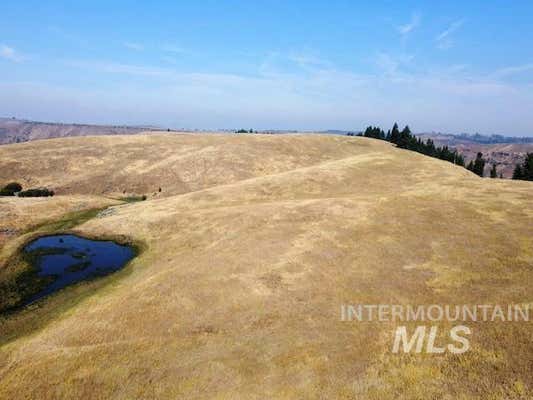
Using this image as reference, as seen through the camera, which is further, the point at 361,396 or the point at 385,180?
the point at 385,180

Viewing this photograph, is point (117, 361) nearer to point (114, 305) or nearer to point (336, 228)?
point (114, 305)

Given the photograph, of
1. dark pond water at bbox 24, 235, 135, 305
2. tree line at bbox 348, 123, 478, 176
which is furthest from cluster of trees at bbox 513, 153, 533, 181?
dark pond water at bbox 24, 235, 135, 305

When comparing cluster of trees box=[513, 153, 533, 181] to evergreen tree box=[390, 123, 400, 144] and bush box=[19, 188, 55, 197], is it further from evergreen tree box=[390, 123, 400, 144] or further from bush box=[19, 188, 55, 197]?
bush box=[19, 188, 55, 197]

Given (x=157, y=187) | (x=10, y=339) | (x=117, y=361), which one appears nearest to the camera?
(x=117, y=361)

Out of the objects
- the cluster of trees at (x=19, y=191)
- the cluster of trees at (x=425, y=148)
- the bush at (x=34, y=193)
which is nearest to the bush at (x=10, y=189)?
the cluster of trees at (x=19, y=191)

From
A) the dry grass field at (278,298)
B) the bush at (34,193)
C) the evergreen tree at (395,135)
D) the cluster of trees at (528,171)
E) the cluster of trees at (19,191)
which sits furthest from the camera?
the evergreen tree at (395,135)

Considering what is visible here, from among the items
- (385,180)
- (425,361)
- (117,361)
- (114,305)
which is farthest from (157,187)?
(425,361)

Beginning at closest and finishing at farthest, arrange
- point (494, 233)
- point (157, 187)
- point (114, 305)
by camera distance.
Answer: point (114, 305) < point (494, 233) < point (157, 187)

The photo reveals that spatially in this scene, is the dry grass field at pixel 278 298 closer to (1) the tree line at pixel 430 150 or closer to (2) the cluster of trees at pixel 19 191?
(2) the cluster of trees at pixel 19 191
